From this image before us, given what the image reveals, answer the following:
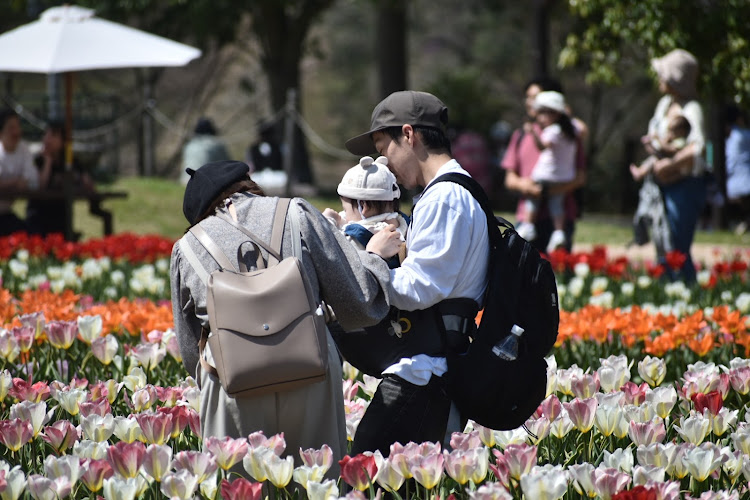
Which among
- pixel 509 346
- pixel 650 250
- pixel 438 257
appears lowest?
pixel 650 250

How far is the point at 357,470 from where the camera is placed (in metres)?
2.55

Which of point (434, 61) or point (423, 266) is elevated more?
point (423, 266)

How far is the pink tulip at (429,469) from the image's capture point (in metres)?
2.54

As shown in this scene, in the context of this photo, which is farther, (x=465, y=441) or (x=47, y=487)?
(x=465, y=441)

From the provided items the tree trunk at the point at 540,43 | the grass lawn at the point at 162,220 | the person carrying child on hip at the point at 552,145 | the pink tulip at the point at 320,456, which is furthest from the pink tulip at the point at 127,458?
the grass lawn at the point at 162,220

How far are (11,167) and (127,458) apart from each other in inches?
290

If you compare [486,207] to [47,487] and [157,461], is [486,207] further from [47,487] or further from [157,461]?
[47,487]

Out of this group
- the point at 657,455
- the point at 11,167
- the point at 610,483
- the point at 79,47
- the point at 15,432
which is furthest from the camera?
the point at 79,47

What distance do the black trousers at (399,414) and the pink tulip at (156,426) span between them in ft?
1.69

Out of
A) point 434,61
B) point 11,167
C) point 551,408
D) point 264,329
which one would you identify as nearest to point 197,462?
point 264,329

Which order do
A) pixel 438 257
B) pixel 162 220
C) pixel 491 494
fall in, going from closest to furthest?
1. pixel 491 494
2. pixel 438 257
3. pixel 162 220

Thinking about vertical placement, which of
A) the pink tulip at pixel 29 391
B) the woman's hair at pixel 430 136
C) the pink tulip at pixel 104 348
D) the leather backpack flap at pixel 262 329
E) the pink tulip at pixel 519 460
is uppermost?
the woman's hair at pixel 430 136

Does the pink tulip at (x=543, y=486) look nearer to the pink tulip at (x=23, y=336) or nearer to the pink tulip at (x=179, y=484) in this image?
the pink tulip at (x=179, y=484)

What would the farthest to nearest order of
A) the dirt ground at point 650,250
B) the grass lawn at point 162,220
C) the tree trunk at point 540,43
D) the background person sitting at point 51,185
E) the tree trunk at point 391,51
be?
the tree trunk at point 391,51 < the grass lawn at point 162,220 < the tree trunk at point 540,43 < the dirt ground at point 650,250 < the background person sitting at point 51,185
